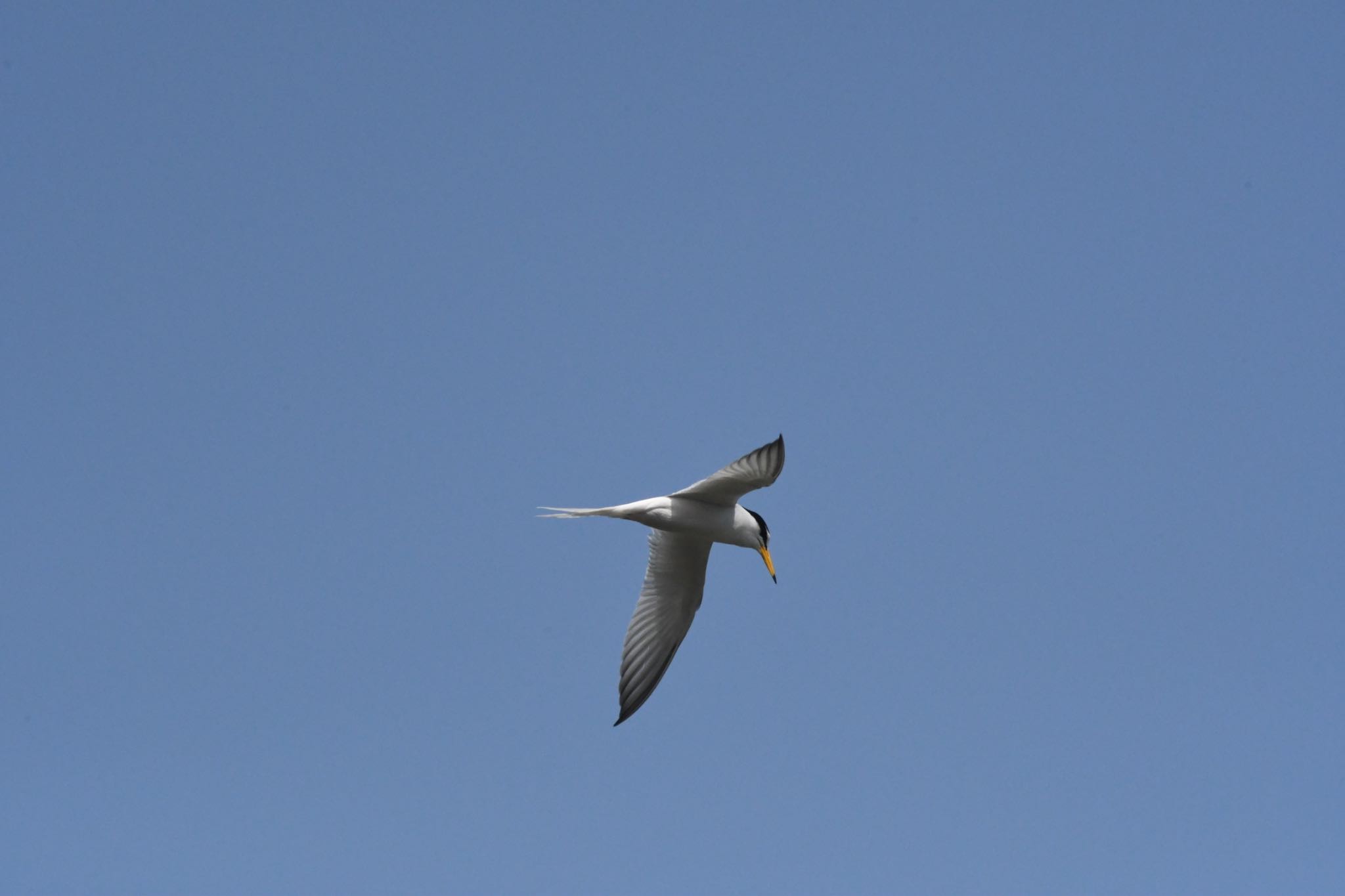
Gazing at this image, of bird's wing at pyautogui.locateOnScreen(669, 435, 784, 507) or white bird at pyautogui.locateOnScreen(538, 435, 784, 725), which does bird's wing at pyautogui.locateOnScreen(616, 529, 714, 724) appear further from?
bird's wing at pyautogui.locateOnScreen(669, 435, 784, 507)

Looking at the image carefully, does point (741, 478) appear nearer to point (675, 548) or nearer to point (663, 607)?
point (675, 548)

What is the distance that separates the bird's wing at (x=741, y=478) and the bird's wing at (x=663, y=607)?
1241 mm

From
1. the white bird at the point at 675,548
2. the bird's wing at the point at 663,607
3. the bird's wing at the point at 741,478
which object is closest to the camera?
the bird's wing at the point at 741,478

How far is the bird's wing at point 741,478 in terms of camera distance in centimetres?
1083

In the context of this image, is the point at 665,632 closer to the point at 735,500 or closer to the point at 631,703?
the point at 631,703

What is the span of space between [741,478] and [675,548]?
2.58 meters

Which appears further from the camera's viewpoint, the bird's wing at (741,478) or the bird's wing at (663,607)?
the bird's wing at (663,607)

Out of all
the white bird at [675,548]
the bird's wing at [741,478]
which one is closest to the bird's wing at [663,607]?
A: the white bird at [675,548]

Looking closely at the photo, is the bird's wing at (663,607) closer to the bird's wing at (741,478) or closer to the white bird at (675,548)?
the white bird at (675,548)

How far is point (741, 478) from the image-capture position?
37.6ft

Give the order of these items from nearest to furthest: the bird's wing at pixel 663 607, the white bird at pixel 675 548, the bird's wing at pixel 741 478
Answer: the bird's wing at pixel 741 478
the white bird at pixel 675 548
the bird's wing at pixel 663 607

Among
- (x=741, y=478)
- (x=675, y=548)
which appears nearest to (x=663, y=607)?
(x=675, y=548)

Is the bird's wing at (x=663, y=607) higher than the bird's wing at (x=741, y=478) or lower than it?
lower

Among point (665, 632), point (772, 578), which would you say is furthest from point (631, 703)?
point (772, 578)
